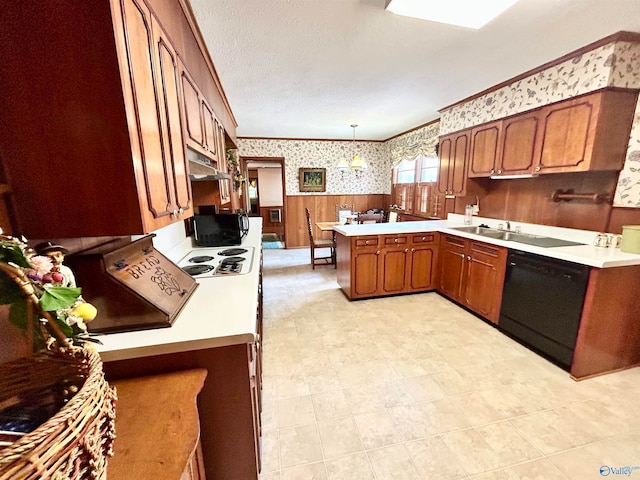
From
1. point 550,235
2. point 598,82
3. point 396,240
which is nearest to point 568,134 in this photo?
point 598,82

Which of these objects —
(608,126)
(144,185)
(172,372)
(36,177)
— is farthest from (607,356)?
(36,177)

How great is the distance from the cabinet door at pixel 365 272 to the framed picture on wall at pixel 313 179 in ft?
10.8

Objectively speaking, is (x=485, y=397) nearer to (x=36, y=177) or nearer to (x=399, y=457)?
(x=399, y=457)

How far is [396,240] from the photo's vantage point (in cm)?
327

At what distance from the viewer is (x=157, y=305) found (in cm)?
106

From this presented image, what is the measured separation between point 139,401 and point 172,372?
5.9 inches

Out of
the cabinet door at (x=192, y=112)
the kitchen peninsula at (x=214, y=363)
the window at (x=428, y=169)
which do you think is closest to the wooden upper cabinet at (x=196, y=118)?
the cabinet door at (x=192, y=112)

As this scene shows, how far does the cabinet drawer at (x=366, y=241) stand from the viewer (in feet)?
10.4

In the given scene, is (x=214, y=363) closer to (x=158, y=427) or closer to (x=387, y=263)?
(x=158, y=427)

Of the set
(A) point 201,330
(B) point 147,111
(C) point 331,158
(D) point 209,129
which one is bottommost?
(A) point 201,330

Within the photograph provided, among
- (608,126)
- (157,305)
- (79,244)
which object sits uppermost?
(608,126)

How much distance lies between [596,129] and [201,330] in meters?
3.11

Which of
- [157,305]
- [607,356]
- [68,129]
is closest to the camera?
[68,129]

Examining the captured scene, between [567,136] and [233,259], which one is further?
[567,136]
